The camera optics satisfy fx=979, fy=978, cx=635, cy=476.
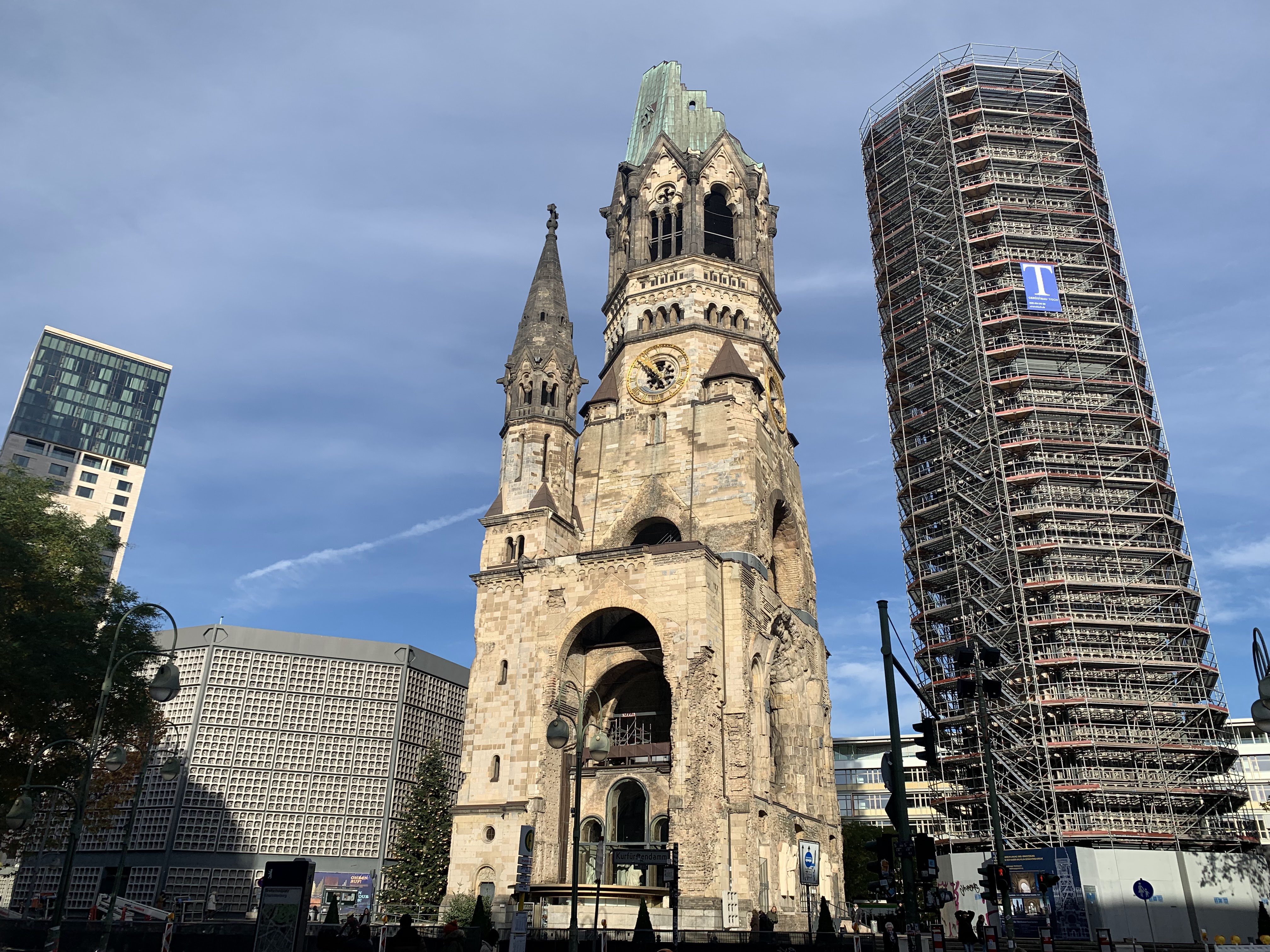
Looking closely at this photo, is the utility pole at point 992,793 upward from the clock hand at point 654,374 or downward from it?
downward

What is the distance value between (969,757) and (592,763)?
19.4 m

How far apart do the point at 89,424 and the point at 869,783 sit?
105 m

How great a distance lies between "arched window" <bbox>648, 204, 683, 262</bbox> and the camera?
188 feet

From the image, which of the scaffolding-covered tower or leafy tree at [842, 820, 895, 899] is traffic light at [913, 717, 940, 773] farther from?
leafy tree at [842, 820, 895, 899]

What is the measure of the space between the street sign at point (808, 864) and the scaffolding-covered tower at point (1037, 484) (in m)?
10.6

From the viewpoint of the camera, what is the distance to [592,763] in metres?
43.3

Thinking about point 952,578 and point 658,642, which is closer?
point 658,642

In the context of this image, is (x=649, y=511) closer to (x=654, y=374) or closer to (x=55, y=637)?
(x=654, y=374)

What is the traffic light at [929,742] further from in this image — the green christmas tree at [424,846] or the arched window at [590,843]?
the green christmas tree at [424,846]

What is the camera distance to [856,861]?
65500mm

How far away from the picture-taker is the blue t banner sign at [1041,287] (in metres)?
56.8

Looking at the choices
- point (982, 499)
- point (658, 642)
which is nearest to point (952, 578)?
point (982, 499)

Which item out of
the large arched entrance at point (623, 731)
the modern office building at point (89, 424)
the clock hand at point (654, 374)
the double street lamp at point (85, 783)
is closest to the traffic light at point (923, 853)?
the double street lamp at point (85, 783)

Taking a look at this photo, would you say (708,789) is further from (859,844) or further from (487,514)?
(859,844)
